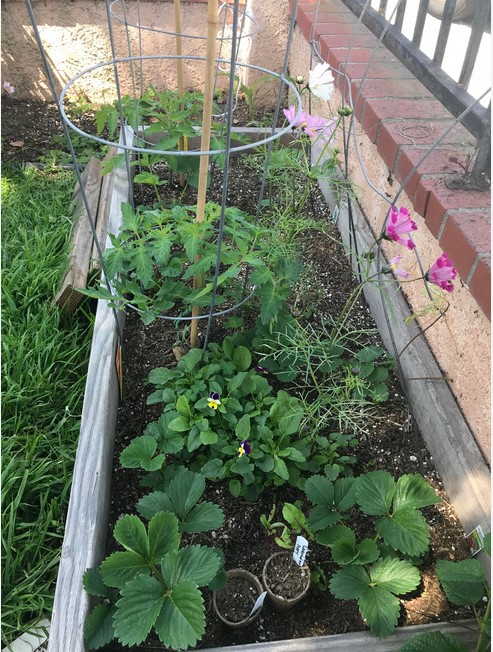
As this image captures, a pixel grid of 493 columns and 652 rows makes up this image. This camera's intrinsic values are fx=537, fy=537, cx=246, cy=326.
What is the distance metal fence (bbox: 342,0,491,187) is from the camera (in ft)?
5.09

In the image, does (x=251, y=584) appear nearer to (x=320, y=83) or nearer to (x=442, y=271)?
(x=442, y=271)

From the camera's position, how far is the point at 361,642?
3.84 ft

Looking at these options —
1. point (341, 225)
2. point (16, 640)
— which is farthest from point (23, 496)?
point (341, 225)

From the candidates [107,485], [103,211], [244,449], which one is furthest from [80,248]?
[244,449]

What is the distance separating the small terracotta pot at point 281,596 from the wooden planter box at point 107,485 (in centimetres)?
9

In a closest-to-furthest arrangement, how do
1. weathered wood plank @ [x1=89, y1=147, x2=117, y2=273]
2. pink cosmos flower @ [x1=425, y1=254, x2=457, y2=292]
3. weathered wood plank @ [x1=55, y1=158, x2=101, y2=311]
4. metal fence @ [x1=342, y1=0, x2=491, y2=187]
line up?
pink cosmos flower @ [x1=425, y1=254, x2=457, y2=292]
metal fence @ [x1=342, y1=0, x2=491, y2=187]
weathered wood plank @ [x1=55, y1=158, x2=101, y2=311]
weathered wood plank @ [x1=89, y1=147, x2=117, y2=273]

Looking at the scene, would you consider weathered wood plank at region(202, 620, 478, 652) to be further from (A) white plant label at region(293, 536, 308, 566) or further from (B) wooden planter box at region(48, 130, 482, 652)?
(A) white plant label at region(293, 536, 308, 566)

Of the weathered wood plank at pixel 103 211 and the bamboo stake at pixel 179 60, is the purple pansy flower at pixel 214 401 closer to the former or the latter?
the weathered wood plank at pixel 103 211

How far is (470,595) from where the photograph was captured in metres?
1.15

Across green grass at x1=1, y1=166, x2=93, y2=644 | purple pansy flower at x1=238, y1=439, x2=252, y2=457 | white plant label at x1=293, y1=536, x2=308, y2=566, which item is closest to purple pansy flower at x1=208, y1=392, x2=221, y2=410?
purple pansy flower at x1=238, y1=439, x2=252, y2=457

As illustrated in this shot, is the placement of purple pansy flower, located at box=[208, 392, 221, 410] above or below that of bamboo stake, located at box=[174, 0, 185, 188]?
below

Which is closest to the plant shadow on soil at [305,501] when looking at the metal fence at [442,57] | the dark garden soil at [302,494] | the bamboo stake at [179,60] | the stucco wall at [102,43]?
the dark garden soil at [302,494]

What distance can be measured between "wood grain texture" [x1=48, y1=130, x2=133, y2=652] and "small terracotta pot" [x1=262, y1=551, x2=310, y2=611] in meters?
0.40

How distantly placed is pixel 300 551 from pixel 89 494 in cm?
54
